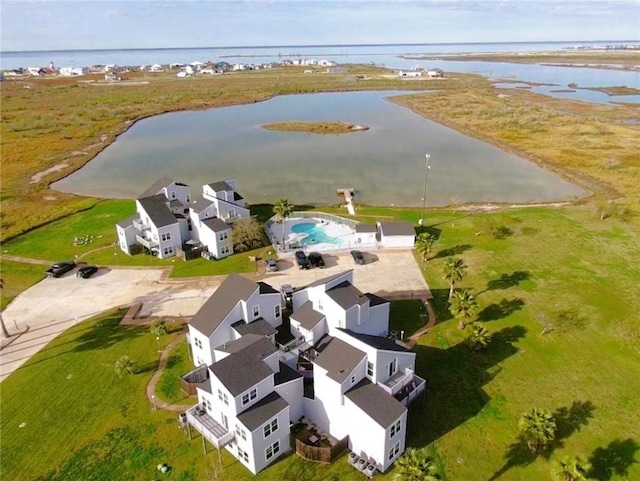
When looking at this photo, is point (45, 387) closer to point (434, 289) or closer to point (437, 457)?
point (437, 457)

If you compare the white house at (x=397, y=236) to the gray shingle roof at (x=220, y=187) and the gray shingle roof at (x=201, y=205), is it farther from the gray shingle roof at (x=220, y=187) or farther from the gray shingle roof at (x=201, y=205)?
the gray shingle roof at (x=201, y=205)

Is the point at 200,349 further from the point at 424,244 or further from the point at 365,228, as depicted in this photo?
the point at 365,228

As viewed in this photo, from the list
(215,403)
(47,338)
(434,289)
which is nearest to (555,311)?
(434,289)

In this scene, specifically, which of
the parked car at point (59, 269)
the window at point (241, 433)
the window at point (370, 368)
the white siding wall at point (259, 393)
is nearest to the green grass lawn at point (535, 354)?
the window at point (370, 368)

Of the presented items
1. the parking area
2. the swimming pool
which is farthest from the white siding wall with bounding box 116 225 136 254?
the swimming pool

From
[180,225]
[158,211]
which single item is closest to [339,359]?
[180,225]
